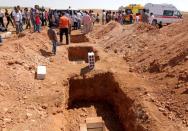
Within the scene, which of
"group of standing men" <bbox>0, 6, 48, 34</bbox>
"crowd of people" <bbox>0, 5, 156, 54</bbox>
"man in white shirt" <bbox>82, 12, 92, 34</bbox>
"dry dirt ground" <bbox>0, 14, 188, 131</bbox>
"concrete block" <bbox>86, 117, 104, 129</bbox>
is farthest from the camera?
"man in white shirt" <bbox>82, 12, 92, 34</bbox>

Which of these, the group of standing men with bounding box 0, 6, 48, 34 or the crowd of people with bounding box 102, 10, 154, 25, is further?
the crowd of people with bounding box 102, 10, 154, 25

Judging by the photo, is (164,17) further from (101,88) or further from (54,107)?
(54,107)

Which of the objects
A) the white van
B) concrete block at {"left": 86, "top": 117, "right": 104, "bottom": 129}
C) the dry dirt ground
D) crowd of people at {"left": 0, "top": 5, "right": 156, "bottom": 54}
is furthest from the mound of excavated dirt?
the white van

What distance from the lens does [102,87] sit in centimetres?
1259

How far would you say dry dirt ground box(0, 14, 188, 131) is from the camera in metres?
8.53

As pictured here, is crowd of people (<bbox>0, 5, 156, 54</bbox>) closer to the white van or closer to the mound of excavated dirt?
the white van

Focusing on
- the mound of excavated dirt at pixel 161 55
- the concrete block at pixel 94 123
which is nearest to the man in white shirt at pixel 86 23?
the mound of excavated dirt at pixel 161 55

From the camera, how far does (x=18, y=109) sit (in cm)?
888

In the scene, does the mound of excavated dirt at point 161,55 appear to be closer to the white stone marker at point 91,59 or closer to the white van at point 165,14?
the white stone marker at point 91,59

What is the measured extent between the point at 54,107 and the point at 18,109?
1.20 metres

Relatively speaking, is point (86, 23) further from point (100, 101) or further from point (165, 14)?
point (100, 101)

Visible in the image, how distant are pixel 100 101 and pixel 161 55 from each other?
10.4 feet

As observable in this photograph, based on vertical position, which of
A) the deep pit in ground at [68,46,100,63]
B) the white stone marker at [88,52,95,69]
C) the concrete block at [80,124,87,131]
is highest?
the white stone marker at [88,52,95,69]

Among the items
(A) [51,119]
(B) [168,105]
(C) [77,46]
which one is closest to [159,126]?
(B) [168,105]
